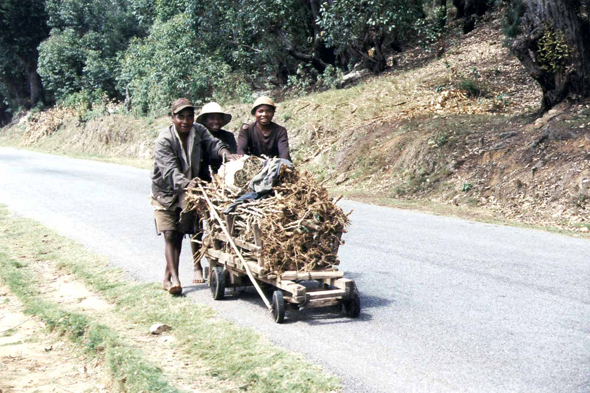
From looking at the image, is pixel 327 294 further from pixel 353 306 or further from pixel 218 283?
pixel 218 283

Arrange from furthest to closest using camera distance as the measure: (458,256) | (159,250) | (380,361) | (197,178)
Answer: (159,250) → (458,256) → (197,178) → (380,361)

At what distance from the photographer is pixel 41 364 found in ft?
19.2

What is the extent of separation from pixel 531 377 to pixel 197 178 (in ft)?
13.5

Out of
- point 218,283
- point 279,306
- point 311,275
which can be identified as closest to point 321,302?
point 311,275

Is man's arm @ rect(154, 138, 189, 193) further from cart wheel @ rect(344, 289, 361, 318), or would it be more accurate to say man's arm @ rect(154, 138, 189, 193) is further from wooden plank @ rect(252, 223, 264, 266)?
cart wheel @ rect(344, 289, 361, 318)

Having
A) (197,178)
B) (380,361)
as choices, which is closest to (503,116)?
(197,178)

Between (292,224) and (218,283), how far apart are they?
1.35m

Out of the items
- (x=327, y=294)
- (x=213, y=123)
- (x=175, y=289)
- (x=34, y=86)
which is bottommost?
(x=175, y=289)

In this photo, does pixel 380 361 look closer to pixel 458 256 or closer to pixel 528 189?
pixel 458 256

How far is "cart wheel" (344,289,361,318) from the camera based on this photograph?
6410mm

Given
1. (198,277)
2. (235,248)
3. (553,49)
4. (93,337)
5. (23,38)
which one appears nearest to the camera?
(93,337)

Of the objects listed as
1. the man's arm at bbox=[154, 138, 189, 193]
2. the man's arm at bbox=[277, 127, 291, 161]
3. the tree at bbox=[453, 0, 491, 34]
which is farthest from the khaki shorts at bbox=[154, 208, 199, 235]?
the tree at bbox=[453, 0, 491, 34]

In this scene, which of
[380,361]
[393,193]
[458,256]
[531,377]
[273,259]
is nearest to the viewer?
[531,377]

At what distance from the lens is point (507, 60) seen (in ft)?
69.8
